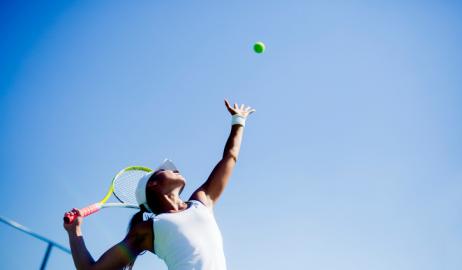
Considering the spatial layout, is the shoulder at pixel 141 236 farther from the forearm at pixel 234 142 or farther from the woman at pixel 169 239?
the forearm at pixel 234 142

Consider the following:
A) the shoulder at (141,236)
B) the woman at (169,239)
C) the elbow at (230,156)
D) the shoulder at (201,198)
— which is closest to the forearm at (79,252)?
the woman at (169,239)

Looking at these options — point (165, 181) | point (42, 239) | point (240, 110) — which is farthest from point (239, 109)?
point (42, 239)

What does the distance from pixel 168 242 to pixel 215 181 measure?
93cm

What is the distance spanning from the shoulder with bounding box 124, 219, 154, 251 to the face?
62 centimetres

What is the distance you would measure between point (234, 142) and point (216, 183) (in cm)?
56

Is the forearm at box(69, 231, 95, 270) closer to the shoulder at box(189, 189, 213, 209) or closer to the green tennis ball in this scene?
the shoulder at box(189, 189, 213, 209)

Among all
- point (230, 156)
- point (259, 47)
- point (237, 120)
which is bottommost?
point (230, 156)

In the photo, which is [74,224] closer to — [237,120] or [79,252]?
[79,252]

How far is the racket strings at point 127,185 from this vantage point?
15.4 feet

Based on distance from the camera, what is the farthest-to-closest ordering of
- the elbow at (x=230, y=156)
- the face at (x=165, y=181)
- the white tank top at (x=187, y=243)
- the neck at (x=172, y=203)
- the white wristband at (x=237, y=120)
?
the white wristband at (x=237, y=120), the elbow at (x=230, y=156), the face at (x=165, y=181), the neck at (x=172, y=203), the white tank top at (x=187, y=243)

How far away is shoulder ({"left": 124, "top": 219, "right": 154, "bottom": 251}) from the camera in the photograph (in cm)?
261

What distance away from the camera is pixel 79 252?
2506 mm

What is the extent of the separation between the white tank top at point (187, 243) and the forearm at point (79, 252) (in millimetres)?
462

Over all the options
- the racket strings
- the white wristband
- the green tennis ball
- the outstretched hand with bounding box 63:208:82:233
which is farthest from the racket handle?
the green tennis ball
